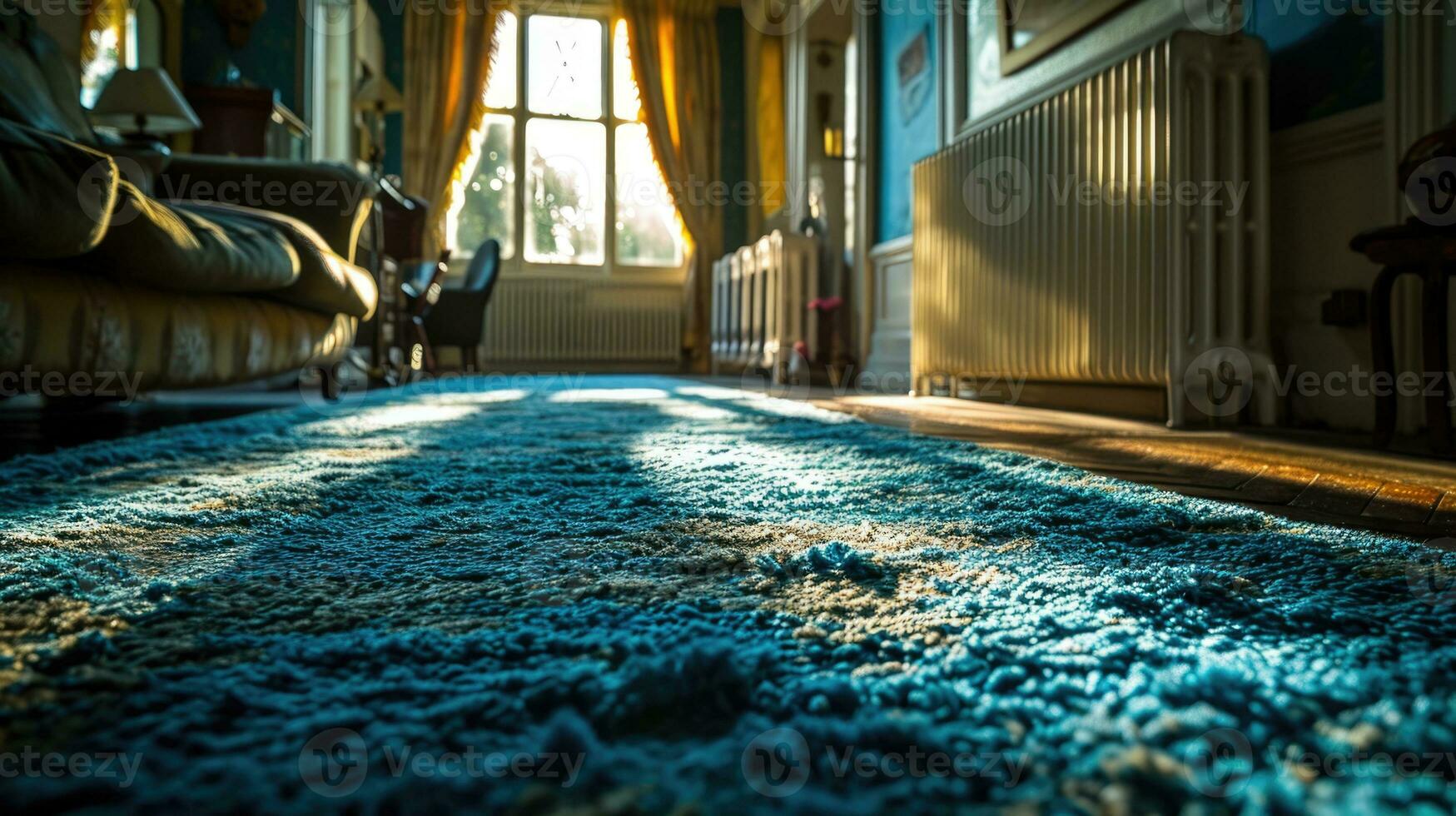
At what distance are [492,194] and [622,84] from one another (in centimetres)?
111

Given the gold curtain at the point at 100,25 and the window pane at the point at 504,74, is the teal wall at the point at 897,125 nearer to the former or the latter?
the window pane at the point at 504,74

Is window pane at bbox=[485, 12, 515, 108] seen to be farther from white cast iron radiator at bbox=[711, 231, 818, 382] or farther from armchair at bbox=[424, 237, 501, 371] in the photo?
white cast iron radiator at bbox=[711, 231, 818, 382]

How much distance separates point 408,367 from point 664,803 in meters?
3.62

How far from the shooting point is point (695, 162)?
5758mm

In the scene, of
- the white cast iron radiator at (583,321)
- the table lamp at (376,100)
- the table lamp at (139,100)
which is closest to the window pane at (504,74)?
the table lamp at (376,100)

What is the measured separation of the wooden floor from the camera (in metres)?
0.82

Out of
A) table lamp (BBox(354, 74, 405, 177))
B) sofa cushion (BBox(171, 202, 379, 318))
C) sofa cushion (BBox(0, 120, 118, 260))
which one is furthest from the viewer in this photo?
table lamp (BBox(354, 74, 405, 177))

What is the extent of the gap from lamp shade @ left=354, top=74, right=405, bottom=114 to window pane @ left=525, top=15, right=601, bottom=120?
1246mm

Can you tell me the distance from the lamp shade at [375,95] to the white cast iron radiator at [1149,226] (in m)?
3.17

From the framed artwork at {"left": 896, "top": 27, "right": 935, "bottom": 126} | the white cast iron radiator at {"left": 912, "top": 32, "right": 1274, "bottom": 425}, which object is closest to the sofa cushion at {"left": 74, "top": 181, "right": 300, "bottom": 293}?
the white cast iron radiator at {"left": 912, "top": 32, "right": 1274, "bottom": 425}

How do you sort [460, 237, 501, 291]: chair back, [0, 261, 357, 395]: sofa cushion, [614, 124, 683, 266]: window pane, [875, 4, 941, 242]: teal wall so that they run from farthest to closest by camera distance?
1. [614, 124, 683, 266]: window pane
2. [460, 237, 501, 291]: chair back
3. [875, 4, 941, 242]: teal wall
4. [0, 261, 357, 395]: sofa cushion

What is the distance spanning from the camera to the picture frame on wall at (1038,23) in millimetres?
2525

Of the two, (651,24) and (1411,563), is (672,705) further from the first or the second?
(651,24)

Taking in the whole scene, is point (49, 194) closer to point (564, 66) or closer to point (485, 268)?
point (485, 268)
